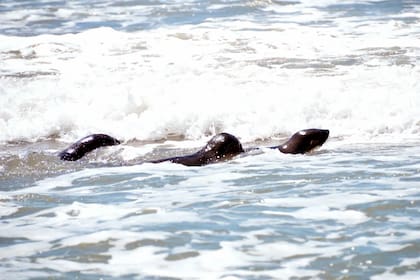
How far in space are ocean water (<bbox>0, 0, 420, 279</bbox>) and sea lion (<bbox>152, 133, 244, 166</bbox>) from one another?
16 cm

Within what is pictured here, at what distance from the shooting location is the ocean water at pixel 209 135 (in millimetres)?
4480

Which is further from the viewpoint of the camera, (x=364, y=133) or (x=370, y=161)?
(x=364, y=133)

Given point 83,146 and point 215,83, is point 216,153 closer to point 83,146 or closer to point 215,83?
point 83,146

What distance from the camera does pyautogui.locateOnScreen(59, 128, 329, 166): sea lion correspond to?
700cm

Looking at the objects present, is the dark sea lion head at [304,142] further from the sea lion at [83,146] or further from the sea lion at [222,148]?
the sea lion at [83,146]

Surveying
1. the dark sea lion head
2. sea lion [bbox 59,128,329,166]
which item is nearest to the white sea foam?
the dark sea lion head

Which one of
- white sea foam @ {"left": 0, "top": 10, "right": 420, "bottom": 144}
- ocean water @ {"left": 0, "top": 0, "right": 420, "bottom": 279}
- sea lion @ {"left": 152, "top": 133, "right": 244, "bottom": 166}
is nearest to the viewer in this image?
ocean water @ {"left": 0, "top": 0, "right": 420, "bottom": 279}

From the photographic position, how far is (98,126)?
9.57 m

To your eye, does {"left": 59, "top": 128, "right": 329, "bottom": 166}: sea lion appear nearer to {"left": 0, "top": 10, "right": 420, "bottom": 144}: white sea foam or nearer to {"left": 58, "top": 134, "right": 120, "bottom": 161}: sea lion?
{"left": 58, "top": 134, "right": 120, "bottom": 161}: sea lion

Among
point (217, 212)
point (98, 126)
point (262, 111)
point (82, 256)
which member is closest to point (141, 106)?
point (98, 126)

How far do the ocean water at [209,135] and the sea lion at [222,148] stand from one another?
127 millimetres

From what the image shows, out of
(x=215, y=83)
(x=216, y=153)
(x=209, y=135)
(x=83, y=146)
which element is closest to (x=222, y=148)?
(x=216, y=153)

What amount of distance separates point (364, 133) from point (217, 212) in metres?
3.39

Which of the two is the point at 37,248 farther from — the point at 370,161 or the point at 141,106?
the point at 141,106
